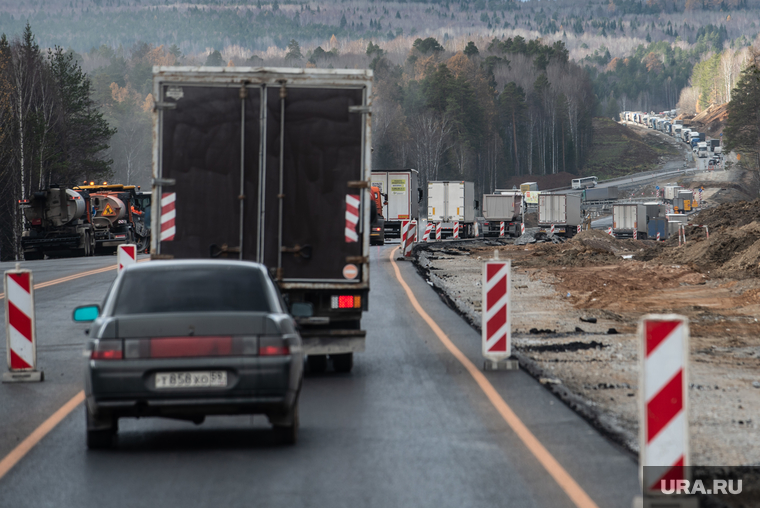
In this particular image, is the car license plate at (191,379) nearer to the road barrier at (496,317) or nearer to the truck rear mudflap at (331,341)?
the truck rear mudflap at (331,341)

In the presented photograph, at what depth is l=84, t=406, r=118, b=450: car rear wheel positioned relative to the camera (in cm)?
738

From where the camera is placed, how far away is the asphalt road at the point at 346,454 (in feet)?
20.4

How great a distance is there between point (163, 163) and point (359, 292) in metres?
2.47

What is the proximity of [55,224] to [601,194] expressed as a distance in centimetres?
9627

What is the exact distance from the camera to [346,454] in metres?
7.36

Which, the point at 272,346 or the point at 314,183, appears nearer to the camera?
the point at 272,346

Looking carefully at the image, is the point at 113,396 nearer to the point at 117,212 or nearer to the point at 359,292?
the point at 359,292

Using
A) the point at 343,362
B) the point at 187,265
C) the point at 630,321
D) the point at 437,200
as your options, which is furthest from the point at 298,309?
the point at 437,200

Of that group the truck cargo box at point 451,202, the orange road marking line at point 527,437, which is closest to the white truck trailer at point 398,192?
the truck cargo box at point 451,202

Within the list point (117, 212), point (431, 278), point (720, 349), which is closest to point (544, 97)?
point (117, 212)

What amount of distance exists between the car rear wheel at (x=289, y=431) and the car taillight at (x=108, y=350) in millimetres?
1303

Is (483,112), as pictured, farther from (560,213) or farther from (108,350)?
(108,350)

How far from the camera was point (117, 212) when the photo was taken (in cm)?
4697

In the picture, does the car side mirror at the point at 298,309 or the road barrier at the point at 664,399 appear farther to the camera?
the car side mirror at the point at 298,309
